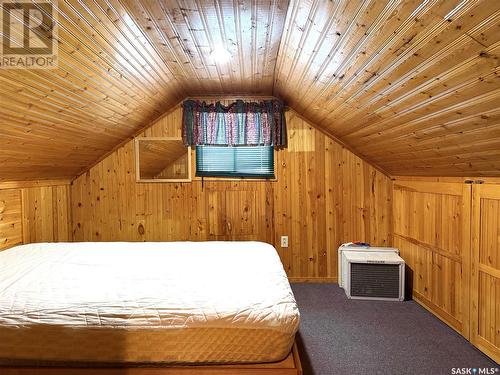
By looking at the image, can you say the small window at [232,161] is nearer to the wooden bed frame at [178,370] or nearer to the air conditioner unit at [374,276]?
the air conditioner unit at [374,276]

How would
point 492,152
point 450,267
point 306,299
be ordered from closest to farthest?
1. point 492,152
2. point 450,267
3. point 306,299

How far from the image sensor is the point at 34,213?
2906 mm

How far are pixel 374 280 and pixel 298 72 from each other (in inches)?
85.0

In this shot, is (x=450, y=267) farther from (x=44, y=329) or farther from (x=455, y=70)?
(x=44, y=329)

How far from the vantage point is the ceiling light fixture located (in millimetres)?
2103

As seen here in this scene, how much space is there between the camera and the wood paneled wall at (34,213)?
2.54m

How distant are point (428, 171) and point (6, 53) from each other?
3.11m

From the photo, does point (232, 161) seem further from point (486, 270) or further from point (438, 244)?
point (486, 270)

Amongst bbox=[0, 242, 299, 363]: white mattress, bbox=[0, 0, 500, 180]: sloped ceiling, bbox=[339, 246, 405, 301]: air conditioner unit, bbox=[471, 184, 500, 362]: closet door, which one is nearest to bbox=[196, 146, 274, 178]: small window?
bbox=[0, 0, 500, 180]: sloped ceiling

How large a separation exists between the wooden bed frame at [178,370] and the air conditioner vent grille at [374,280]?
5.62 ft

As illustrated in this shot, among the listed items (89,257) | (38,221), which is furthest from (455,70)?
(38,221)

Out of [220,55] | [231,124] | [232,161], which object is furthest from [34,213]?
[220,55]

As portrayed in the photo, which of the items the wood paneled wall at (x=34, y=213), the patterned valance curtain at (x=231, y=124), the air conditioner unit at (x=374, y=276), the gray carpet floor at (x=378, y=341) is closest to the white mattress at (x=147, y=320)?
the gray carpet floor at (x=378, y=341)

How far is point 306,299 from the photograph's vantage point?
9.45ft
